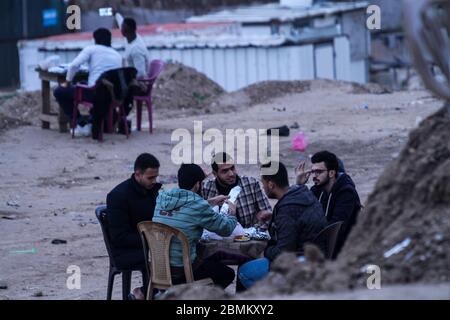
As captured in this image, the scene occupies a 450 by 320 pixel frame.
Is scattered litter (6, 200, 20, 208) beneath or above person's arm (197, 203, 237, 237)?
beneath

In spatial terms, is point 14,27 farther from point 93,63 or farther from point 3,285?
point 3,285

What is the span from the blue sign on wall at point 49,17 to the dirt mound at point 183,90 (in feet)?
27.5

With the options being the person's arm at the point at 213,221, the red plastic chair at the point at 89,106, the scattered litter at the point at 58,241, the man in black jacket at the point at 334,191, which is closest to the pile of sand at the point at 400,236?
the person's arm at the point at 213,221

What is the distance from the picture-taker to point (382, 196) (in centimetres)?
662

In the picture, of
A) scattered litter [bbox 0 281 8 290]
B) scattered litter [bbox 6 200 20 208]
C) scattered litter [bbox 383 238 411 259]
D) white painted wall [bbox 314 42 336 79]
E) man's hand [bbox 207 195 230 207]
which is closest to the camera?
scattered litter [bbox 383 238 411 259]

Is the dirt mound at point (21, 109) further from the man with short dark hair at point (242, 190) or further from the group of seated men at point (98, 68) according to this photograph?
the man with short dark hair at point (242, 190)

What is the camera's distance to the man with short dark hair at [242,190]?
9164 millimetres

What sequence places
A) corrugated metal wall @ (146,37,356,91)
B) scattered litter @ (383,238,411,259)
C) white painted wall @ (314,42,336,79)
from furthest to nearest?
1. white painted wall @ (314,42,336,79)
2. corrugated metal wall @ (146,37,356,91)
3. scattered litter @ (383,238,411,259)

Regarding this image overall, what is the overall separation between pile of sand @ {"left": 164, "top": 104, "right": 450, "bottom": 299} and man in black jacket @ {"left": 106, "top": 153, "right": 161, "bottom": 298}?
212 cm

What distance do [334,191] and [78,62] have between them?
7.93 m

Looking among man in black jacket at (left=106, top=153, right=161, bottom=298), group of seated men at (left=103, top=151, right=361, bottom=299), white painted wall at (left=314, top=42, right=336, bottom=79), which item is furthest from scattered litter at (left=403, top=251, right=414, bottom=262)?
white painted wall at (left=314, top=42, right=336, bottom=79)

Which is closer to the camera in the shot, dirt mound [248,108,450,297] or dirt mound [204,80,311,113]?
A: dirt mound [248,108,450,297]

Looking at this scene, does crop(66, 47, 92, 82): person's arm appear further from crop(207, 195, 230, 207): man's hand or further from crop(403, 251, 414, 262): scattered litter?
crop(403, 251, 414, 262): scattered litter

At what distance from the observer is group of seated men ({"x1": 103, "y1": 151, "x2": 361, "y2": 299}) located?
26.6 feet
